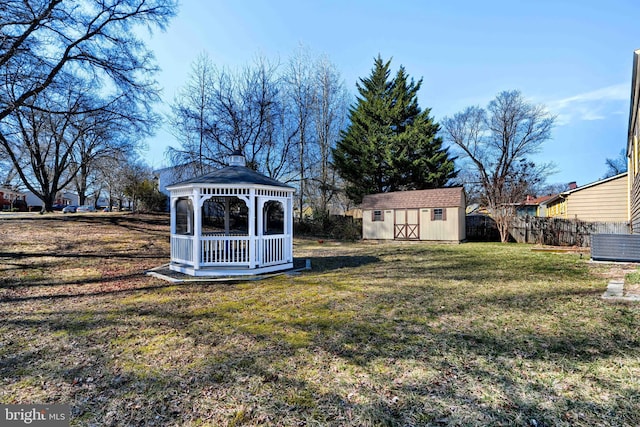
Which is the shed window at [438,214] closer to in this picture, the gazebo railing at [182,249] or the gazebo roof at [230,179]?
the gazebo roof at [230,179]

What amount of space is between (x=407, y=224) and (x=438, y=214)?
1.94 meters

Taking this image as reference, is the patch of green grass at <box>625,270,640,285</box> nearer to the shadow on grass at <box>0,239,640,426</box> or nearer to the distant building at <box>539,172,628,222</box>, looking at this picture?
the shadow on grass at <box>0,239,640,426</box>

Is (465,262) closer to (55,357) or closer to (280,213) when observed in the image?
(55,357)

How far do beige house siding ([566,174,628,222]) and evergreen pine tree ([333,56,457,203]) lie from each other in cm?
871

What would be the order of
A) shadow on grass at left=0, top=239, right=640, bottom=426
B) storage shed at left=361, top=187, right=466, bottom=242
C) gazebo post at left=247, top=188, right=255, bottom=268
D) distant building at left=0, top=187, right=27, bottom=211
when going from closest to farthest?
shadow on grass at left=0, top=239, right=640, bottom=426, gazebo post at left=247, top=188, right=255, bottom=268, storage shed at left=361, top=187, right=466, bottom=242, distant building at left=0, top=187, right=27, bottom=211

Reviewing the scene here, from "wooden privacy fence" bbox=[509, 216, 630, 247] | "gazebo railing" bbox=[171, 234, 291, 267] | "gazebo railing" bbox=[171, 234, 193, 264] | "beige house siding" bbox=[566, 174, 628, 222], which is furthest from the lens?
"wooden privacy fence" bbox=[509, 216, 630, 247]

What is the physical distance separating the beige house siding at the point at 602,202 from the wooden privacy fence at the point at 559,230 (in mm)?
691

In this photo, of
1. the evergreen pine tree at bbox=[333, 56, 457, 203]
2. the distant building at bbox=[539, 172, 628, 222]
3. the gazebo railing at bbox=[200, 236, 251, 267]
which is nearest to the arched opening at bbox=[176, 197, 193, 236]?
the gazebo railing at bbox=[200, 236, 251, 267]

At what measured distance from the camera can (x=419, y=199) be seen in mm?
19141

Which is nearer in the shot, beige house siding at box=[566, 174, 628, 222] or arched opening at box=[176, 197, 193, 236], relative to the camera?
arched opening at box=[176, 197, 193, 236]

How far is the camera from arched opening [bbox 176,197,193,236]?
1073 cm

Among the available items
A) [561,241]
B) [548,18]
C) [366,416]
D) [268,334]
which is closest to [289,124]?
[548,18]

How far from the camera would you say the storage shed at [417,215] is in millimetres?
18109

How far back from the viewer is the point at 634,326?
3.92 m
